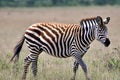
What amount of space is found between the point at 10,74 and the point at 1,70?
73 centimetres

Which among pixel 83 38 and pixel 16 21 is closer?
pixel 83 38

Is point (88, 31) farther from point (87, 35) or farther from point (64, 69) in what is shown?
point (64, 69)

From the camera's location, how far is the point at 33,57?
10.2 meters

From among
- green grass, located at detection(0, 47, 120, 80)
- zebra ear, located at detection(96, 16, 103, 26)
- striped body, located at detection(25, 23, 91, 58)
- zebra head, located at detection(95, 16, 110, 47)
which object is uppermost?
zebra ear, located at detection(96, 16, 103, 26)

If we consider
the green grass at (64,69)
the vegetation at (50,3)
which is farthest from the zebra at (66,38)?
the vegetation at (50,3)

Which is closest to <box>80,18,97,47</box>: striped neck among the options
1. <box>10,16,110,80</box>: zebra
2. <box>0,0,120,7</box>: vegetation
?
<box>10,16,110,80</box>: zebra

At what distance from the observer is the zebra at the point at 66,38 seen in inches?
382

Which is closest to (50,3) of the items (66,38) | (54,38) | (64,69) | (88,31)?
(64,69)

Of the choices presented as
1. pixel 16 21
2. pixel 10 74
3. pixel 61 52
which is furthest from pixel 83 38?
pixel 16 21

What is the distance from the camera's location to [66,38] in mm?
9992

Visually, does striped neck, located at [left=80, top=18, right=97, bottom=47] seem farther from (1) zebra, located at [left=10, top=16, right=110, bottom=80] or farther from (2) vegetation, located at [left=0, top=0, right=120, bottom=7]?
(2) vegetation, located at [left=0, top=0, right=120, bottom=7]

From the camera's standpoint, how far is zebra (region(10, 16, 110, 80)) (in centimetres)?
970

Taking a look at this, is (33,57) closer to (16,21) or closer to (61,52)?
(61,52)

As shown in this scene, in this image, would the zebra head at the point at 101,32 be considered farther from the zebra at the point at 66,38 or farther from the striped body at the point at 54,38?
the striped body at the point at 54,38
